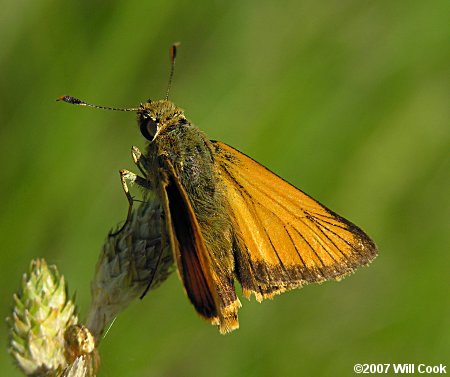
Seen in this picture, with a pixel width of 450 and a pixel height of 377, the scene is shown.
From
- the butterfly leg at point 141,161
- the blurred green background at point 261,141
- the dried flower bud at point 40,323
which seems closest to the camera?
the dried flower bud at point 40,323

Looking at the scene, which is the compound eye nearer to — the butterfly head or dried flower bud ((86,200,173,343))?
the butterfly head

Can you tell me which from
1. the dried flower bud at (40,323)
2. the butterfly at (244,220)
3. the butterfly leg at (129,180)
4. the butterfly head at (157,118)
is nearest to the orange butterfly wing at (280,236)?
the butterfly at (244,220)

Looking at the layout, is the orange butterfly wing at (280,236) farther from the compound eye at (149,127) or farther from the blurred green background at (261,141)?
the blurred green background at (261,141)

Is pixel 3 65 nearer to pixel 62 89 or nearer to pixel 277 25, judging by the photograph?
pixel 62 89

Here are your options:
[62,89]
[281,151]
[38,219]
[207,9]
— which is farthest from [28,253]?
[207,9]

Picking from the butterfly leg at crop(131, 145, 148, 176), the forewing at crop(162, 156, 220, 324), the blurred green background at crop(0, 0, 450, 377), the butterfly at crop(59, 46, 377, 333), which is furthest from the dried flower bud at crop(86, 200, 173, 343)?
the blurred green background at crop(0, 0, 450, 377)

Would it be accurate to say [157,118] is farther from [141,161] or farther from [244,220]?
[244,220]
